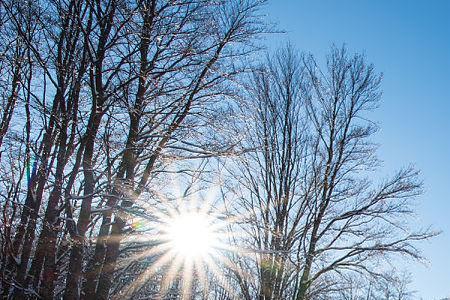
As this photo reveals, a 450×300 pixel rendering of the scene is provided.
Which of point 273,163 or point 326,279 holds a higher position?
point 273,163

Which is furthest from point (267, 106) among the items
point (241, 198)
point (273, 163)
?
point (241, 198)

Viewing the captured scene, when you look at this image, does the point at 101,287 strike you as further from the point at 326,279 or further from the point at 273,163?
the point at 326,279

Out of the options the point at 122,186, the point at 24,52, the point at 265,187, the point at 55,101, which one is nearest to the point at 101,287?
the point at 122,186

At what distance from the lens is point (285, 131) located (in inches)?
466

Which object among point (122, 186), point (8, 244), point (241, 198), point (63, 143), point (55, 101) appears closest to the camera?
point (122, 186)

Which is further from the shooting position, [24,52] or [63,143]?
[24,52]

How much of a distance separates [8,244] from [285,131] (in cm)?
722

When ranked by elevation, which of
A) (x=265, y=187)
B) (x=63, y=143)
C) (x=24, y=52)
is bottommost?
(x=63, y=143)

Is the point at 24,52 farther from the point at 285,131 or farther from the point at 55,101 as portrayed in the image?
the point at 285,131

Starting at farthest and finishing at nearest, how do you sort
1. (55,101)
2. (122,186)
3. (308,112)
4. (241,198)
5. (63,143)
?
1. (308,112)
2. (241,198)
3. (55,101)
4. (63,143)
5. (122,186)

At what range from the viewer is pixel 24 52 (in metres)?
8.11

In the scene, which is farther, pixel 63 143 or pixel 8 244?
pixel 8 244

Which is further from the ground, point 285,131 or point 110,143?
point 285,131

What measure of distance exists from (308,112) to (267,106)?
126cm
